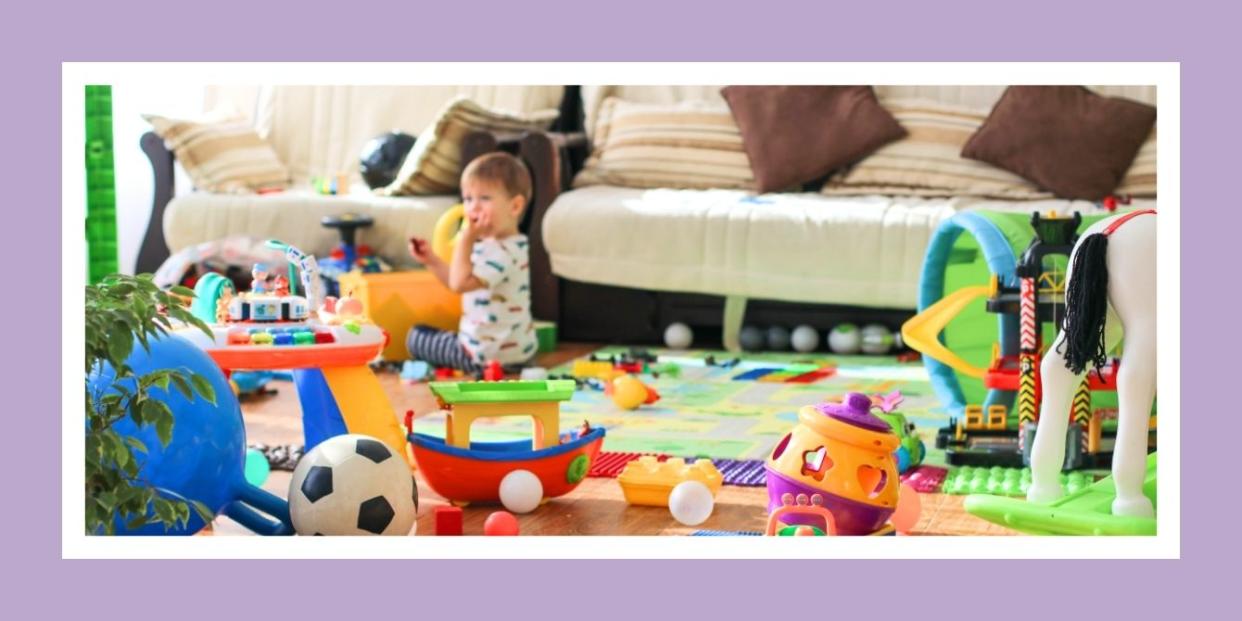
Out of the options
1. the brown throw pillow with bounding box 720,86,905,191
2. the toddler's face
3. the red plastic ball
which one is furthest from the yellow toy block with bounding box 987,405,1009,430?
the brown throw pillow with bounding box 720,86,905,191

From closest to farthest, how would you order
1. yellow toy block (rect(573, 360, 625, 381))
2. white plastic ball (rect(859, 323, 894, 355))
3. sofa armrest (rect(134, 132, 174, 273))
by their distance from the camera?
yellow toy block (rect(573, 360, 625, 381)) → white plastic ball (rect(859, 323, 894, 355)) → sofa armrest (rect(134, 132, 174, 273))

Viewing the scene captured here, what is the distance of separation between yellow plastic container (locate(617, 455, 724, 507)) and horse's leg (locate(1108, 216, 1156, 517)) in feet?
2.47

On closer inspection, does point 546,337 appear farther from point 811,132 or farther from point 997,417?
point 997,417

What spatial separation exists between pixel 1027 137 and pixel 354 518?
3165 mm

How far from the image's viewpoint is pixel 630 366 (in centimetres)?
474

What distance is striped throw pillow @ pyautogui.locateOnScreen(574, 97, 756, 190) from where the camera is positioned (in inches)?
216

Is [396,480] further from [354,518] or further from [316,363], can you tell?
[316,363]

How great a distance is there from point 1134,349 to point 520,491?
3.56ft

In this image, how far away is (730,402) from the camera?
4.20 meters

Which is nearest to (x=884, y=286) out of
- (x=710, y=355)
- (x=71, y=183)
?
(x=710, y=355)

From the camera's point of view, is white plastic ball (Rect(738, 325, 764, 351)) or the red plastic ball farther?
white plastic ball (Rect(738, 325, 764, 351))

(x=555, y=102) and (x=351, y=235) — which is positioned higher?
(x=555, y=102)

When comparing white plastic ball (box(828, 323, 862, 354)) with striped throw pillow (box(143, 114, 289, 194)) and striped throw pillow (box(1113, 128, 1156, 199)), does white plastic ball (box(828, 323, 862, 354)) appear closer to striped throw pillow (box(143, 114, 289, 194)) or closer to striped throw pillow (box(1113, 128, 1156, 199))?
striped throw pillow (box(1113, 128, 1156, 199))

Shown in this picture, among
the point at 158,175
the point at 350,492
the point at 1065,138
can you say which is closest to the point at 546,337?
the point at 158,175
